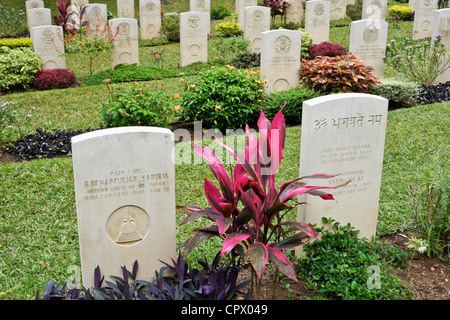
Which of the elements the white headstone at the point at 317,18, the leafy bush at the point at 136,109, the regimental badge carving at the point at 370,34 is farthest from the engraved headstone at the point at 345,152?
the white headstone at the point at 317,18

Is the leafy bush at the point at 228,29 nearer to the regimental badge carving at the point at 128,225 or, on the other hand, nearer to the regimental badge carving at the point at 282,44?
the regimental badge carving at the point at 282,44

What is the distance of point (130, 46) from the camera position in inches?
444

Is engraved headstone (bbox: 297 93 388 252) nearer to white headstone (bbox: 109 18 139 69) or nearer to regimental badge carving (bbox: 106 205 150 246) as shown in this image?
regimental badge carving (bbox: 106 205 150 246)

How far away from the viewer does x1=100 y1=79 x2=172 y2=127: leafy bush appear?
21.6 feet

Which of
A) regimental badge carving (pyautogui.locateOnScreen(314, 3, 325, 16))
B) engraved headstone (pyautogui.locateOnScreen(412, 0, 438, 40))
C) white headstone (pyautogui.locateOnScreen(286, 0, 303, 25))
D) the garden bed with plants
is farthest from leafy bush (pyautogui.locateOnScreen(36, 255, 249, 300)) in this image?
white headstone (pyautogui.locateOnScreen(286, 0, 303, 25))

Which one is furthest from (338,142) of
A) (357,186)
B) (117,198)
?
(117,198)

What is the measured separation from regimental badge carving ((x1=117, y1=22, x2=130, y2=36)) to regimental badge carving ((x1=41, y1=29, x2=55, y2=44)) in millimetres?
1481

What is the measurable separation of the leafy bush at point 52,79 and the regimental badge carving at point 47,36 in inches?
29.0

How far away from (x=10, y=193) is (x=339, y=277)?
367 cm

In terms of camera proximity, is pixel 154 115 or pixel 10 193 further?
pixel 154 115

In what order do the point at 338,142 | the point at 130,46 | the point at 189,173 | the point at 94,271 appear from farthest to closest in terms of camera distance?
1. the point at 130,46
2. the point at 189,173
3. the point at 338,142
4. the point at 94,271

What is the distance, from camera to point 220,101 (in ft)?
24.3

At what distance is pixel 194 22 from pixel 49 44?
3445 mm
